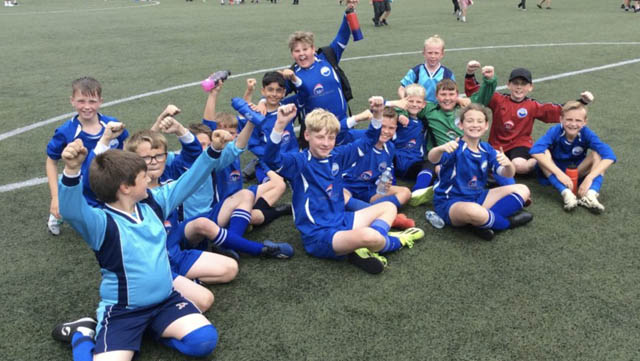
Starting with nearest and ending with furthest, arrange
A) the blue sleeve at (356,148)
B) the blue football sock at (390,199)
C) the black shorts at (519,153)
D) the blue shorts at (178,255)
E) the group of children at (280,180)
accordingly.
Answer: the group of children at (280,180)
the blue shorts at (178,255)
the blue sleeve at (356,148)
the blue football sock at (390,199)
the black shorts at (519,153)

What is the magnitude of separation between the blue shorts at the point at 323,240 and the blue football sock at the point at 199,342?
1172mm

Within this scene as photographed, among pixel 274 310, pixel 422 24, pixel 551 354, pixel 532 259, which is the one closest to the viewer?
pixel 551 354

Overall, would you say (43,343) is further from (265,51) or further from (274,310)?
(265,51)

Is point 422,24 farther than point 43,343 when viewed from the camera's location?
Yes

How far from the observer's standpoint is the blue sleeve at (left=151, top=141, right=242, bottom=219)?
122 inches

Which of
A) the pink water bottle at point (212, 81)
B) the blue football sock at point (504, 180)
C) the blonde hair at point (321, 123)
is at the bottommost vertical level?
the blue football sock at point (504, 180)

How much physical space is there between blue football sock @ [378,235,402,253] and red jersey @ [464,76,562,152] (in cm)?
228

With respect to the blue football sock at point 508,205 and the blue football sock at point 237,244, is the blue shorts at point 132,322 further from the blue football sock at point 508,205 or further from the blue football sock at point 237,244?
the blue football sock at point 508,205

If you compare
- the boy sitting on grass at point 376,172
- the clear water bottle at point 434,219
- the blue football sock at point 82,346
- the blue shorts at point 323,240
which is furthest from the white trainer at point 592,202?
the blue football sock at point 82,346

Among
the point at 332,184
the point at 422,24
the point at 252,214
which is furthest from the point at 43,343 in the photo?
the point at 422,24

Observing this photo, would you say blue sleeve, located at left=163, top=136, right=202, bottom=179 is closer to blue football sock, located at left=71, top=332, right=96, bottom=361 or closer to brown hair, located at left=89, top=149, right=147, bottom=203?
brown hair, located at left=89, top=149, right=147, bottom=203

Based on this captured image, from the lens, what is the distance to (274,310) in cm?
335

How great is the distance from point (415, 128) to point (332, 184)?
176cm

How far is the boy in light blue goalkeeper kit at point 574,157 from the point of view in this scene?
468 cm
